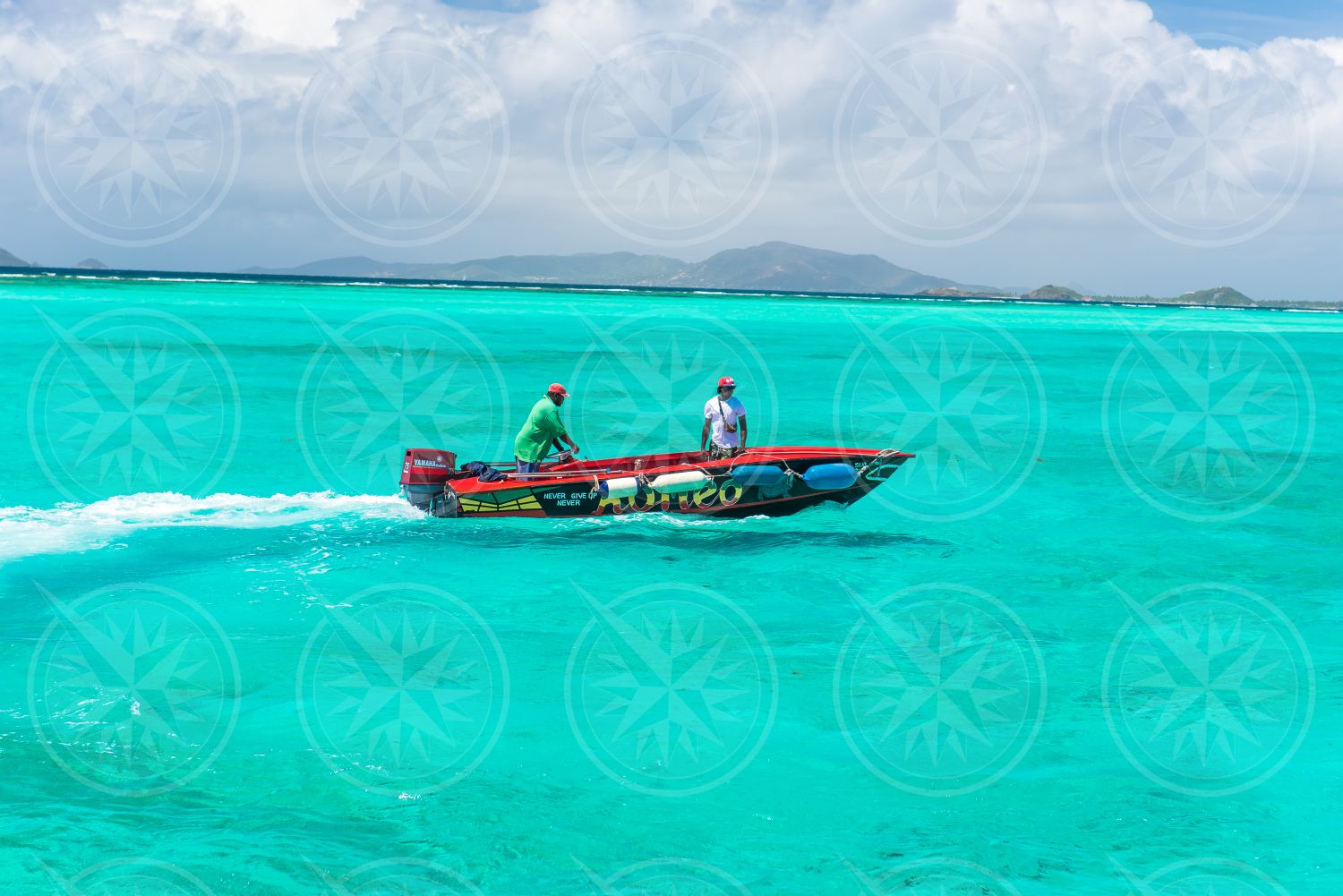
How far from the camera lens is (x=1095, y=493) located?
22141 millimetres

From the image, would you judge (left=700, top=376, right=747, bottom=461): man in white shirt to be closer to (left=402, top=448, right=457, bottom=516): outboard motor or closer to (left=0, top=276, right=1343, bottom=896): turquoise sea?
(left=0, top=276, right=1343, bottom=896): turquoise sea

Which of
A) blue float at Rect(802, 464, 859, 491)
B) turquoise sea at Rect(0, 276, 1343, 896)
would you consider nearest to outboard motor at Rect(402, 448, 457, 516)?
turquoise sea at Rect(0, 276, 1343, 896)

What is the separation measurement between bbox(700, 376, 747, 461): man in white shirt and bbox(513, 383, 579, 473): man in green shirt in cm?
219

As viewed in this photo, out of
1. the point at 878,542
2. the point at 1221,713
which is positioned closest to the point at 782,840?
the point at 1221,713

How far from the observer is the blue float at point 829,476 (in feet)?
57.6

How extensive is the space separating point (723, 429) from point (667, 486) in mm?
Result: 1376

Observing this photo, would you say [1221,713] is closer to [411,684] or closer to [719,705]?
[719,705]

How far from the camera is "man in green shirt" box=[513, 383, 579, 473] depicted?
17.0m

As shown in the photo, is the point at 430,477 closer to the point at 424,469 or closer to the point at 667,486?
the point at 424,469

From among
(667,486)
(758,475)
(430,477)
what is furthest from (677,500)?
(430,477)

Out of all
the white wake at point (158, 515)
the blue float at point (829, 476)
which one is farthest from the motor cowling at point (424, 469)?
the blue float at point (829, 476)

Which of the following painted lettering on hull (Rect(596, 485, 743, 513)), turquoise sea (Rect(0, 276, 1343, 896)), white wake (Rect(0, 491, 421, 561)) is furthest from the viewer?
painted lettering on hull (Rect(596, 485, 743, 513))

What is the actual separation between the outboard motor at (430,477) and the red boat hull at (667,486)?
0.01 metres

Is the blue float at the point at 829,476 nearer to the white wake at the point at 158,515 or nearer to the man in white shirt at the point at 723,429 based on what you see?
the man in white shirt at the point at 723,429
